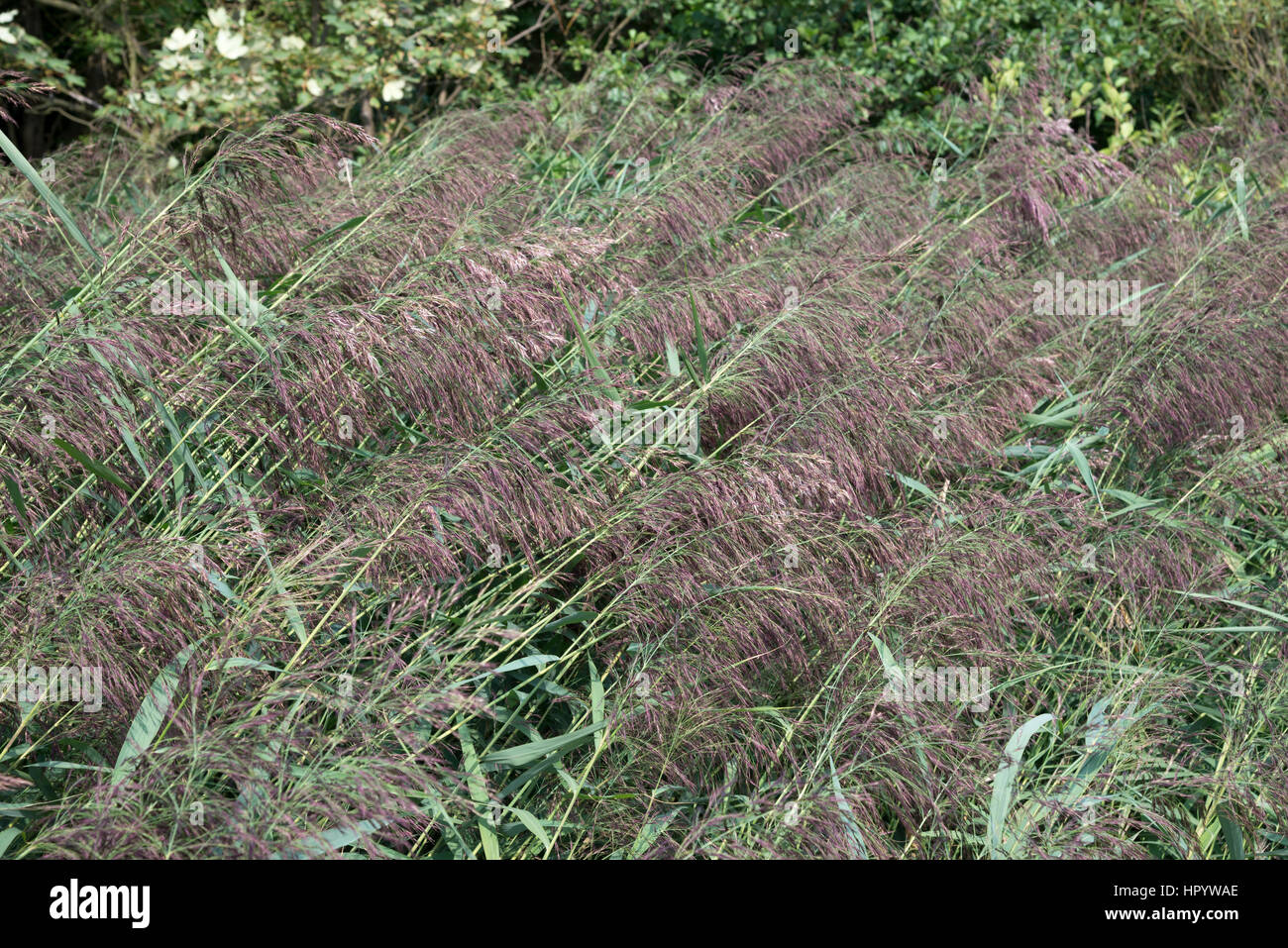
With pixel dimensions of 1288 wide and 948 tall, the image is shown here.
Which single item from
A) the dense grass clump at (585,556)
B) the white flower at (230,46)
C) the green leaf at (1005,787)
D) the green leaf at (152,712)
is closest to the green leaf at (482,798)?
the dense grass clump at (585,556)

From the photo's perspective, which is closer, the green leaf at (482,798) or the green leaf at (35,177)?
the green leaf at (482,798)

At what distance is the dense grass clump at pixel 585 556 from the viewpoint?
209 cm

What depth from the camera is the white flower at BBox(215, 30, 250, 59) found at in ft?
19.3

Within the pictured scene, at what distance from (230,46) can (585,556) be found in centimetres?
449

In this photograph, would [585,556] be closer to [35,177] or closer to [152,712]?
[152,712]

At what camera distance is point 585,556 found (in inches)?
101

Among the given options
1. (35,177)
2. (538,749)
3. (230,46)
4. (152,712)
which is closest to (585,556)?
(538,749)

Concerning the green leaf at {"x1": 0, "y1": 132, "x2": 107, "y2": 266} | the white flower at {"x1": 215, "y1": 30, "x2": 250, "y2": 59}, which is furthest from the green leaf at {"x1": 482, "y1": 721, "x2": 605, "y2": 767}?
the white flower at {"x1": 215, "y1": 30, "x2": 250, "y2": 59}

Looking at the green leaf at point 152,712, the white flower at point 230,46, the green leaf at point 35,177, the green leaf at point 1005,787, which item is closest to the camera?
the green leaf at point 152,712

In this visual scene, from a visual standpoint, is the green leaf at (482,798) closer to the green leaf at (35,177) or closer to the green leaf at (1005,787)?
the green leaf at (1005,787)

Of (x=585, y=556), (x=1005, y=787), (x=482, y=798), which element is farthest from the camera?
(x=585, y=556)

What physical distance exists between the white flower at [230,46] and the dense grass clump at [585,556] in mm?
2749

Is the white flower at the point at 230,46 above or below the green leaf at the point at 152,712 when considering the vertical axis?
above

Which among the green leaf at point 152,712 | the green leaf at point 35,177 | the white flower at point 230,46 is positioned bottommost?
the green leaf at point 152,712
